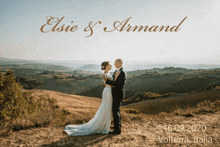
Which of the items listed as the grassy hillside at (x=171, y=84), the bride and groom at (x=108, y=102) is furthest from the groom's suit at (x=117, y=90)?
the grassy hillside at (x=171, y=84)

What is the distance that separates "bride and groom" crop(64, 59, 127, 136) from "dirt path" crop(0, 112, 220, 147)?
8.8 inches

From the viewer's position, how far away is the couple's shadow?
14.3 ft

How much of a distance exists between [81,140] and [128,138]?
156 cm

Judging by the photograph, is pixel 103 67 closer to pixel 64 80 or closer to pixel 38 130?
pixel 38 130

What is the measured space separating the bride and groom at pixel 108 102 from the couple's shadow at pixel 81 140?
13 centimetres

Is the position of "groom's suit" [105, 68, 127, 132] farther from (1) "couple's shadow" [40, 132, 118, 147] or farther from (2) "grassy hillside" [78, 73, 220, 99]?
(2) "grassy hillside" [78, 73, 220, 99]

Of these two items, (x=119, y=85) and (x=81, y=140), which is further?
(x=119, y=85)

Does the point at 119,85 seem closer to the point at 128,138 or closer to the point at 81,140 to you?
the point at 128,138

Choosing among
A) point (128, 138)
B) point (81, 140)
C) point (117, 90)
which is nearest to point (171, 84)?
point (128, 138)

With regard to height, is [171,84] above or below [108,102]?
below

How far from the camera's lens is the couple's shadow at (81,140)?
4.36 metres

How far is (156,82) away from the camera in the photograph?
143 feet

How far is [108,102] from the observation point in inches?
191

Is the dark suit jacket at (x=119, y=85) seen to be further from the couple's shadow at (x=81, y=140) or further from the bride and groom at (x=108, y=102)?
the couple's shadow at (x=81, y=140)
